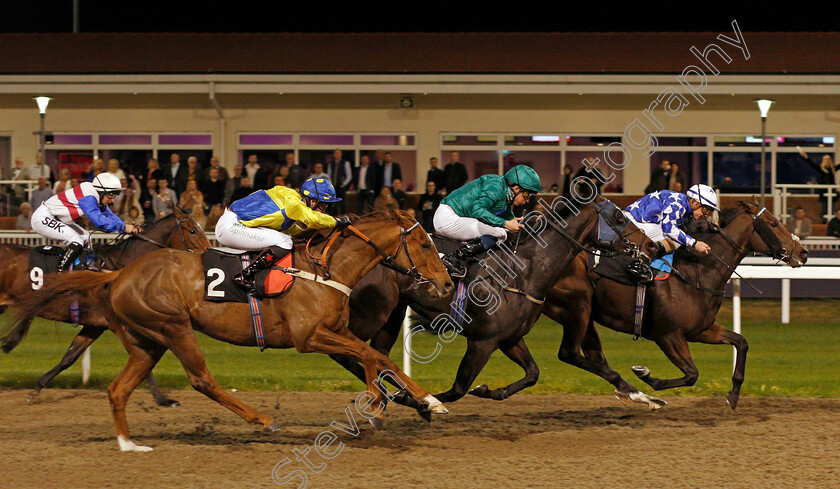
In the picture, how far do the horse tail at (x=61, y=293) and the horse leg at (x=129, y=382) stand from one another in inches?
→ 12.8

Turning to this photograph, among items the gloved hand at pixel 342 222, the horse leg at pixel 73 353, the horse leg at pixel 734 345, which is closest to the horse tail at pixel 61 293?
the horse leg at pixel 73 353

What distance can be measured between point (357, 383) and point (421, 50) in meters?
8.52

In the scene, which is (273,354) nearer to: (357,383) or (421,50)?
(357,383)

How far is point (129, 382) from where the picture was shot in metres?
5.23

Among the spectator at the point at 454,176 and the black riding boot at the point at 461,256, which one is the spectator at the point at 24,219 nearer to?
the spectator at the point at 454,176

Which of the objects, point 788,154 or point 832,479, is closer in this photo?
point 832,479

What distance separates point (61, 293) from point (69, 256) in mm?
1633

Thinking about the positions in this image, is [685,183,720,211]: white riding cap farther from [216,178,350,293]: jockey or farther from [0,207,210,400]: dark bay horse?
[0,207,210,400]: dark bay horse

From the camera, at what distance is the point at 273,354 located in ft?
30.0

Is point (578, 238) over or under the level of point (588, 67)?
under

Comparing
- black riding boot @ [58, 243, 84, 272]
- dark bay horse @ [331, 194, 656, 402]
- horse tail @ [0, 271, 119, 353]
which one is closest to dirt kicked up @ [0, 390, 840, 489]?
dark bay horse @ [331, 194, 656, 402]

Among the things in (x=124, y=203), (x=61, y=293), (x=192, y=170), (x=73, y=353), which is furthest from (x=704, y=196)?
(x=124, y=203)
